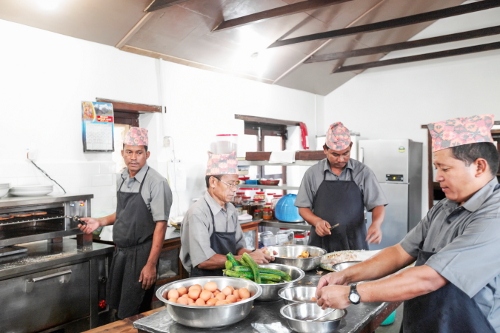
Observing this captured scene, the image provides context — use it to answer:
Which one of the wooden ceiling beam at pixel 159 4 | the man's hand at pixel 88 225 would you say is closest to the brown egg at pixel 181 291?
the man's hand at pixel 88 225

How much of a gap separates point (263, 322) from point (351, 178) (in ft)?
6.57

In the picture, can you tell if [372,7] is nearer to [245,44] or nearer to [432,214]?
[245,44]

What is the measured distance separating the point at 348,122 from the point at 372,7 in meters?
2.69

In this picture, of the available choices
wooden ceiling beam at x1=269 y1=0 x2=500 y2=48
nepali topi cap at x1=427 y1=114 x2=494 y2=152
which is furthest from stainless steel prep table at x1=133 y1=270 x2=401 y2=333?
wooden ceiling beam at x1=269 y1=0 x2=500 y2=48

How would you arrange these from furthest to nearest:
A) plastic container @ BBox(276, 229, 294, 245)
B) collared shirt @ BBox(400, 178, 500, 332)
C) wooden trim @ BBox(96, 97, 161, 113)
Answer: plastic container @ BBox(276, 229, 294, 245)
wooden trim @ BBox(96, 97, 161, 113)
collared shirt @ BBox(400, 178, 500, 332)

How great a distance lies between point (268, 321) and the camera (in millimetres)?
1910

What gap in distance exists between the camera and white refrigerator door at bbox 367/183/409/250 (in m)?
6.93

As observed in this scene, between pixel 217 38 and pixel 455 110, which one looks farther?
pixel 455 110

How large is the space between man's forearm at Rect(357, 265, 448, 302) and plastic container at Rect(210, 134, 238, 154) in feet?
13.3

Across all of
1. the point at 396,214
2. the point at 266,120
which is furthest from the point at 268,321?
the point at 396,214

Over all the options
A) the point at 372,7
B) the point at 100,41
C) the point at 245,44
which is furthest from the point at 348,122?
the point at 100,41

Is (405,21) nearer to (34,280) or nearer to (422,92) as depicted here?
(422,92)

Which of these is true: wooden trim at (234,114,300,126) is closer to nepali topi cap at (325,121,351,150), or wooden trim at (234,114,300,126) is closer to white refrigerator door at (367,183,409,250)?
white refrigerator door at (367,183,409,250)

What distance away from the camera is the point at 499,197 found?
1.64 m
